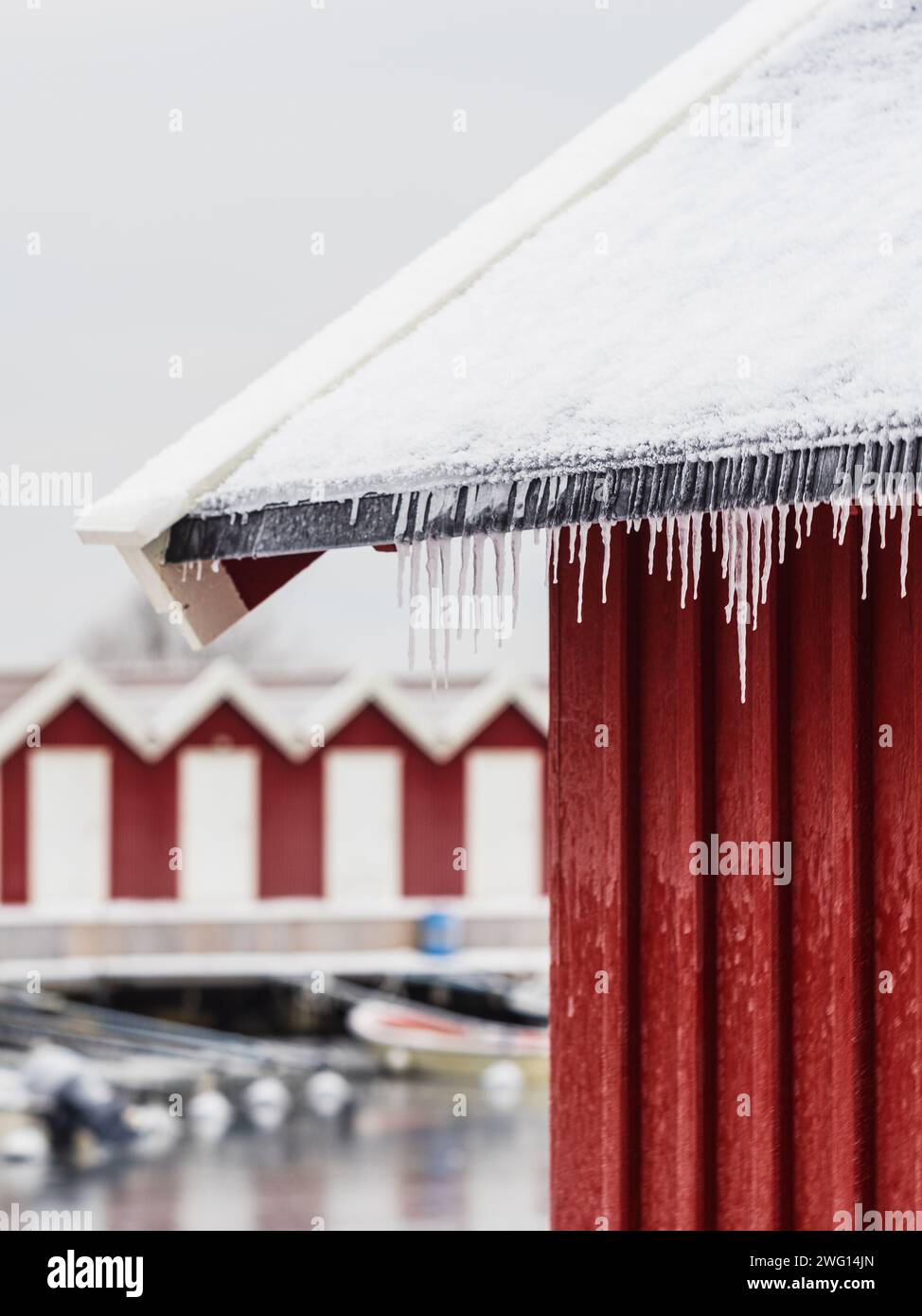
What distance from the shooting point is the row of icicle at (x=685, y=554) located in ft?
11.7

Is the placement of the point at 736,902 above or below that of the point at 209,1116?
above

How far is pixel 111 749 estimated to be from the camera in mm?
26156

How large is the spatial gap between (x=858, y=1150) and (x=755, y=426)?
5.50ft

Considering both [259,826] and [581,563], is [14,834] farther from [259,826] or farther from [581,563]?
[581,563]

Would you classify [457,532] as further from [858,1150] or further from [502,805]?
[502,805]

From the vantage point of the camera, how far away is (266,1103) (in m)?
23.2

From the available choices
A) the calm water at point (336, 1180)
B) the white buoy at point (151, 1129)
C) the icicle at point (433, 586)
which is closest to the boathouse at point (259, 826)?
the white buoy at point (151, 1129)

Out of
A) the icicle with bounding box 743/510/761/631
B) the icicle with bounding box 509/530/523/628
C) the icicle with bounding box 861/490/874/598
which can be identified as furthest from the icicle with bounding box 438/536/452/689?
the icicle with bounding box 861/490/874/598

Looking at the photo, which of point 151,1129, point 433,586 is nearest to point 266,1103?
point 151,1129

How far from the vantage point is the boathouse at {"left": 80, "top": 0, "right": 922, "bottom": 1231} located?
368cm

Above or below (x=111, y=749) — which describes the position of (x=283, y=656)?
above

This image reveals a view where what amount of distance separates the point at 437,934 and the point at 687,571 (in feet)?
73.6

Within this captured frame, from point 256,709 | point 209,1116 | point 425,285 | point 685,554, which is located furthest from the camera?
point 256,709
